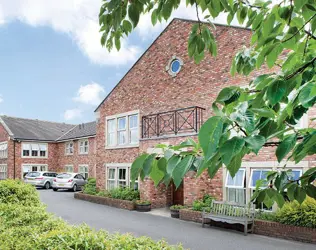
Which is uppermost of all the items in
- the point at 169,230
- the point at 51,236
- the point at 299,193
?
the point at 299,193

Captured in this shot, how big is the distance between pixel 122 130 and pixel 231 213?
927cm

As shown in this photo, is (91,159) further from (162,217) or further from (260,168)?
(260,168)

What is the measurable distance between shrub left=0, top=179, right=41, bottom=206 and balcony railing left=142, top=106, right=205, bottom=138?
7.59 m

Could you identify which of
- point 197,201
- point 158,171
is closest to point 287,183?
point 158,171

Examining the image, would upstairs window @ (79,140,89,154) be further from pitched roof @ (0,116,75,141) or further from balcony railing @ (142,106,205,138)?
balcony railing @ (142,106,205,138)

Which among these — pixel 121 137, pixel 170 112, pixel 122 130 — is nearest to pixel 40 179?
pixel 121 137

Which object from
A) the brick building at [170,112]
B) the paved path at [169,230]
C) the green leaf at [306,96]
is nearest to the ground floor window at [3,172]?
the brick building at [170,112]

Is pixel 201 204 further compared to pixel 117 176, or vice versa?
pixel 117 176

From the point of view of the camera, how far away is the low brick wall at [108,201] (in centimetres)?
1602

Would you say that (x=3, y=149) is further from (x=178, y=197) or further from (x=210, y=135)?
(x=210, y=135)

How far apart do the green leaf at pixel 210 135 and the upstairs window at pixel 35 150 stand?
116ft

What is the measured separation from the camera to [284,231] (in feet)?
32.8

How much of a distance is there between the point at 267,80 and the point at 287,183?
0.86m

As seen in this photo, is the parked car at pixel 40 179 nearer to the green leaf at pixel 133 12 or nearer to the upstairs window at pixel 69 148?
the upstairs window at pixel 69 148
